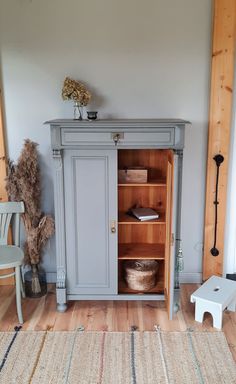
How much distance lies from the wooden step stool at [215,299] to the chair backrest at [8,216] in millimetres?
1393

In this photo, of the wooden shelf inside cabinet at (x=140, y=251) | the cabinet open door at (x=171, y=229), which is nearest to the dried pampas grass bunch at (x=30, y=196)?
the wooden shelf inside cabinet at (x=140, y=251)

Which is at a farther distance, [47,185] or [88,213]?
[47,185]

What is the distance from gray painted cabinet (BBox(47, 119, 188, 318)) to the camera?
2.54m

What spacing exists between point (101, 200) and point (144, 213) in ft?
1.27

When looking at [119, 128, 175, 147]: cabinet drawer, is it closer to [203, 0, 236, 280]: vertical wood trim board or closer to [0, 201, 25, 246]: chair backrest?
[203, 0, 236, 280]: vertical wood trim board

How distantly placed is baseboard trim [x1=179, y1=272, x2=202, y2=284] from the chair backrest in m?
1.39

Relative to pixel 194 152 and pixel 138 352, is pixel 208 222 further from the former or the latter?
pixel 138 352

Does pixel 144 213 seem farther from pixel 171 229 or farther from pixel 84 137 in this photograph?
pixel 84 137

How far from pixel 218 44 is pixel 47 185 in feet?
5.55

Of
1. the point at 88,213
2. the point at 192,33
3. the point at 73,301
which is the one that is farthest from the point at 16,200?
the point at 192,33

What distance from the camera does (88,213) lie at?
271 cm

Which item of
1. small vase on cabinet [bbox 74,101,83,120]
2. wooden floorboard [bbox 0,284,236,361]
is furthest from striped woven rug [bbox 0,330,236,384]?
small vase on cabinet [bbox 74,101,83,120]

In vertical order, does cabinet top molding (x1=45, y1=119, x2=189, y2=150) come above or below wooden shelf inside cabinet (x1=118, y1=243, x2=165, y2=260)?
above

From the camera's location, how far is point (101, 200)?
2.69 meters
